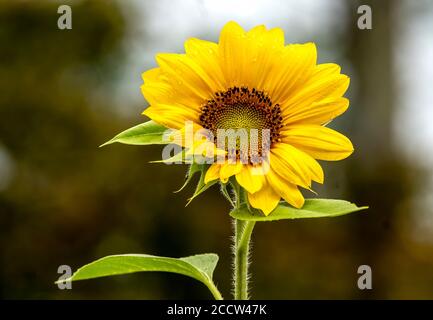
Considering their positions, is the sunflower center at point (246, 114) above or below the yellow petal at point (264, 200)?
above

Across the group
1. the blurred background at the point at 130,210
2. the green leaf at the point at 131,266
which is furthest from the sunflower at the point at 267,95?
the blurred background at the point at 130,210

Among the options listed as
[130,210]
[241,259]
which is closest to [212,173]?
[241,259]

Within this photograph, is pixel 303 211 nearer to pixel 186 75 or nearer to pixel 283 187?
pixel 283 187

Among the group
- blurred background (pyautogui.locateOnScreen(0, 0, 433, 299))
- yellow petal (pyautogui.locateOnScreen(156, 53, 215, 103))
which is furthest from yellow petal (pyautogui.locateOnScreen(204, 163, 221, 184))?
blurred background (pyautogui.locateOnScreen(0, 0, 433, 299))

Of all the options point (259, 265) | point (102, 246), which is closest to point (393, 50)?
point (259, 265)

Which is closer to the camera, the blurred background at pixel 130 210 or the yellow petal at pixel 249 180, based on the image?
the yellow petal at pixel 249 180

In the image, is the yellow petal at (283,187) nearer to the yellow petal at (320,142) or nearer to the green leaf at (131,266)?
the yellow petal at (320,142)
